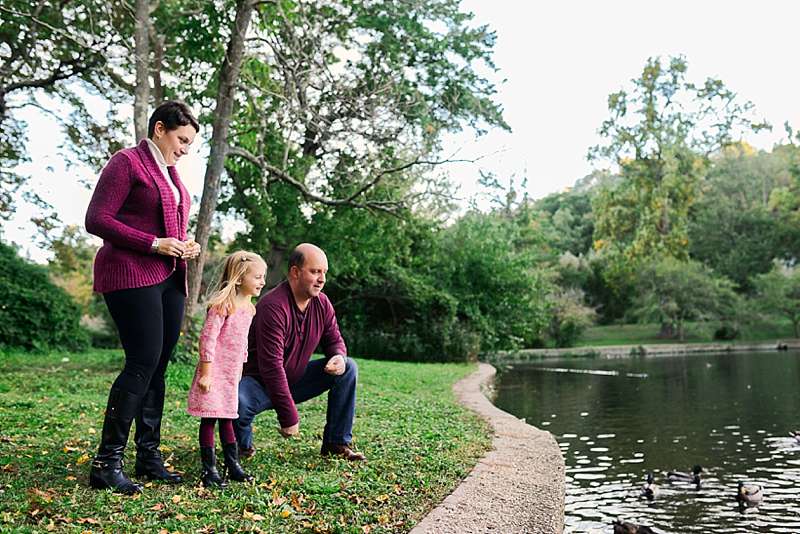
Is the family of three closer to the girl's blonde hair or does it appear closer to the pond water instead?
the girl's blonde hair

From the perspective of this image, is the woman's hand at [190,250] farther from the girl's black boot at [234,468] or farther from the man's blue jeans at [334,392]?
the man's blue jeans at [334,392]

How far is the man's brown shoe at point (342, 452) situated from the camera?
5.24 metres

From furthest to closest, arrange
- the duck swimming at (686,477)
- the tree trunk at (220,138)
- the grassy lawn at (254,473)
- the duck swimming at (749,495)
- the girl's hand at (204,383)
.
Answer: the tree trunk at (220,138) → the duck swimming at (686,477) → the duck swimming at (749,495) → the girl's hand at (204,383) → the grassy lawn at (254,473)

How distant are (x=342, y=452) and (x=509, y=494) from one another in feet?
3.85

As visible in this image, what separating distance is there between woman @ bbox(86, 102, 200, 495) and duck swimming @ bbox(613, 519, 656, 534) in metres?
3.10

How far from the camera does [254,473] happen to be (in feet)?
15.2

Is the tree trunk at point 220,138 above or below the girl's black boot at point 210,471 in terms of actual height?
above

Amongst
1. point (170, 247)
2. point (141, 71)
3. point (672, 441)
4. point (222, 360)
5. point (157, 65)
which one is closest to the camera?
point (170, 247)

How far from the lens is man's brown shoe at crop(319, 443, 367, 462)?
5242mm

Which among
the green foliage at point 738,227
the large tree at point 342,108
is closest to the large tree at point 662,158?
the green foliage at point 738,227

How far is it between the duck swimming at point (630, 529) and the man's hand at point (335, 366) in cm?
212

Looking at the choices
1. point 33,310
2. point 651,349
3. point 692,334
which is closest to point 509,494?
point 33,310

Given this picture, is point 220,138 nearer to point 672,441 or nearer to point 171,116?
point 672,441

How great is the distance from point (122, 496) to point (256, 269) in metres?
1.41
